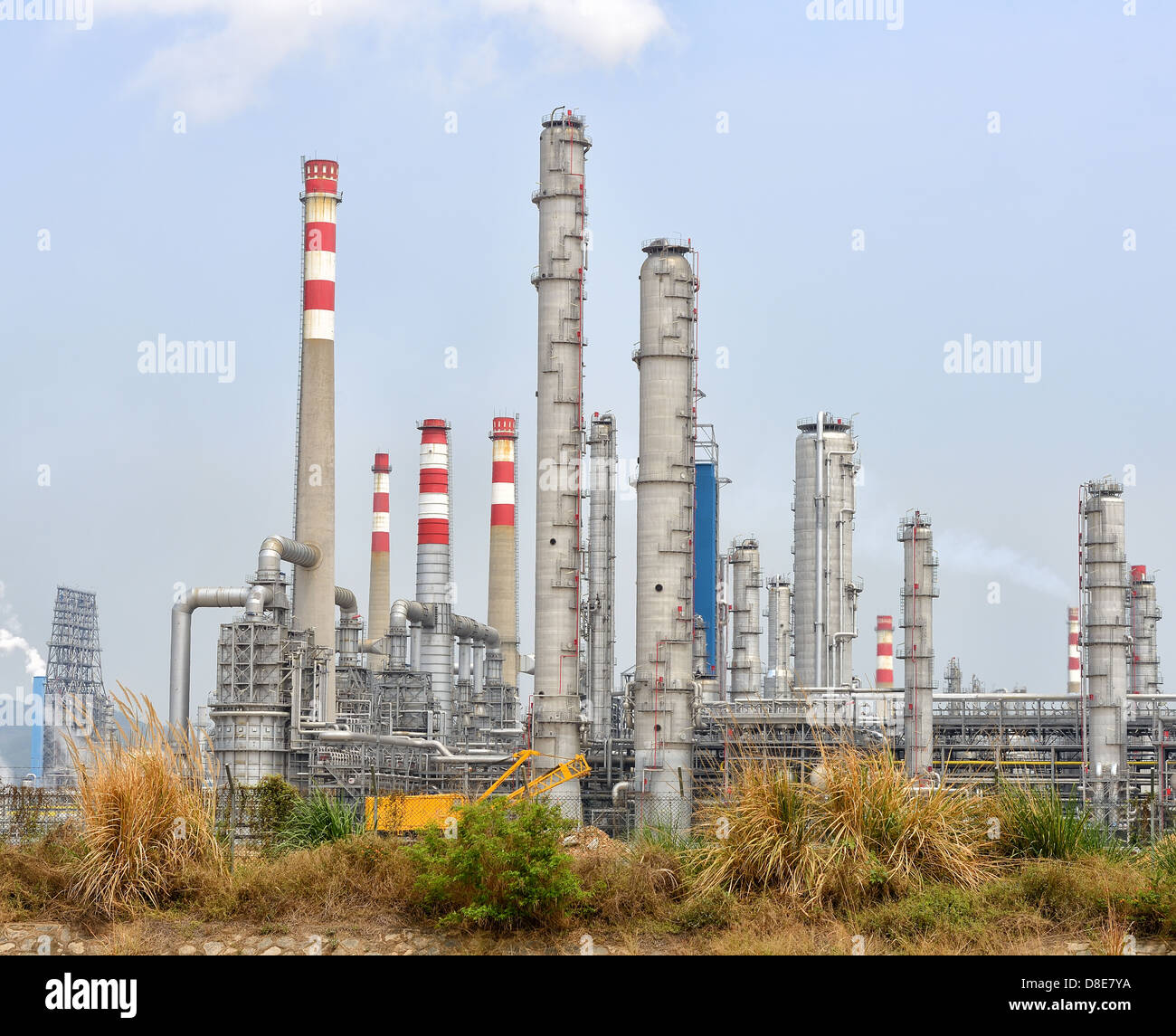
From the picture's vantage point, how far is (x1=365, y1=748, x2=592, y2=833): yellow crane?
58.3ft

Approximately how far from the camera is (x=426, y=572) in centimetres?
6153

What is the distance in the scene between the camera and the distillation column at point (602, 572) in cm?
4884

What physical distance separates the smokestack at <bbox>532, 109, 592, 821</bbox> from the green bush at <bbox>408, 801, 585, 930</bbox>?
2817 centimetres

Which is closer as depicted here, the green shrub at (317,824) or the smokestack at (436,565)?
the green shrub at (317,824)

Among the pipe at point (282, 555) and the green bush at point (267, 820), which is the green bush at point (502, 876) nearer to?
the green bush at point (267, 820)

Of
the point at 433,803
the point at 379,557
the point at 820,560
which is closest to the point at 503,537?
the point at 379,557

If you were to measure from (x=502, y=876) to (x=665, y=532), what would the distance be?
92.4 feet

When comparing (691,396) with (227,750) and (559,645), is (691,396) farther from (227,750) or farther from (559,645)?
(227,750)

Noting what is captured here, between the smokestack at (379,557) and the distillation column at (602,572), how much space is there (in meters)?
18.8

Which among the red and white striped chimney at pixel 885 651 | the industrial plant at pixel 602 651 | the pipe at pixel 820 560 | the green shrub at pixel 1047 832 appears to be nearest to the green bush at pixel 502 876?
the green shrub at pixel 1047 832

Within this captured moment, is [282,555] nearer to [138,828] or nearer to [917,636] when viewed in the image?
[917,636]

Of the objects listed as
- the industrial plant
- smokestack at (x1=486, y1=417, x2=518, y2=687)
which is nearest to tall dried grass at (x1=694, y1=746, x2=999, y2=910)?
the industrial plant

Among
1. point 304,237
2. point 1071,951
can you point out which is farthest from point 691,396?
point 1071,951
